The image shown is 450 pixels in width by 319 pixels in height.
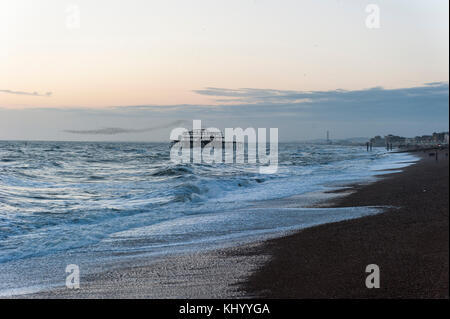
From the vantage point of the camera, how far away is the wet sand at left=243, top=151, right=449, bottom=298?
422cm

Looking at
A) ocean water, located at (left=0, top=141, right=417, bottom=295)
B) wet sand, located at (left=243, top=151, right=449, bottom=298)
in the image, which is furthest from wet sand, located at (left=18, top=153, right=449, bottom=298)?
ocean water, located at (left=0, top=141, right=417, bottom=295)

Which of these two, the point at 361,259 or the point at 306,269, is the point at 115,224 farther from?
the point at 361,259

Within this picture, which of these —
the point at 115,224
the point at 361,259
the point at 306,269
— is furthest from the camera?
the point at 115,224

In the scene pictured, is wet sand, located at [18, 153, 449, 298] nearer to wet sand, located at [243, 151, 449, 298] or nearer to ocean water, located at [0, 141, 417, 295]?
wet sand, located at [243, 151, 449, 298]

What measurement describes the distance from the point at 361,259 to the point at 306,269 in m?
0.74

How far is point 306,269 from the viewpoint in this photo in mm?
5055

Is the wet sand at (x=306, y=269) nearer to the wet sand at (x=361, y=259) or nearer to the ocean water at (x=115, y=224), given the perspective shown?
the wet sand at (x=361, y=259)

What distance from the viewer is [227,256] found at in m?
6.18

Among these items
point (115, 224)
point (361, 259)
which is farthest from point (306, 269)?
point (115, 224)

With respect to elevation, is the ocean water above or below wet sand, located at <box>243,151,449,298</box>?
below

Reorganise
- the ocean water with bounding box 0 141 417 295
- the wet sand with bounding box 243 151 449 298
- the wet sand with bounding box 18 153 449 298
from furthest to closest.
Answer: the ocean water with bounding box 0 141 417 295 < the wet sand with bounding box 18 153 449 298 < the wet sand with bounding box 243 151 449 298

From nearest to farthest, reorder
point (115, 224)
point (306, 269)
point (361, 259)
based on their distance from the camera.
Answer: point (306, 269)
point (361, 259)
point (115, 224)

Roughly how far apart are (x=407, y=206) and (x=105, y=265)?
22.1 feet
